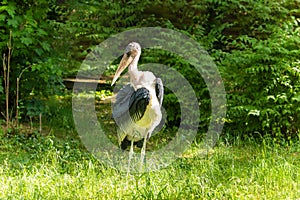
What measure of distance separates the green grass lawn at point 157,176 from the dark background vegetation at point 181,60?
75cm

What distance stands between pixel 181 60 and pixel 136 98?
2502mm

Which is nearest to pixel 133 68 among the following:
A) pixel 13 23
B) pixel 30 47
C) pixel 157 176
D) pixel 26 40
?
pixel 157 176

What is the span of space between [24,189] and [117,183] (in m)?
0.84

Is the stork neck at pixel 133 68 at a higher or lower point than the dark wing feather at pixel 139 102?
higher

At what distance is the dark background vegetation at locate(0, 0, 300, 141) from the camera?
6.22 metres

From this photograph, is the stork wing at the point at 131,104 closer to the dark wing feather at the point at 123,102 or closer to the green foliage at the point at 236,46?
the dark wing feather at the point at 123,102

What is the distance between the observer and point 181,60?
6715 millimetres

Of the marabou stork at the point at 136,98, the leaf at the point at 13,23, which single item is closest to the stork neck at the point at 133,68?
the marabou stork at the point at 136,98

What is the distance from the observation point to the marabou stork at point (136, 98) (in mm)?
4383

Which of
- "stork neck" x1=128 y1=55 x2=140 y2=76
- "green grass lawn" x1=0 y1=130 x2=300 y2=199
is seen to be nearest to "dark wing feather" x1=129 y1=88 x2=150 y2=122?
"stork neck" x1=128 y1=55 x2=140 y2=76

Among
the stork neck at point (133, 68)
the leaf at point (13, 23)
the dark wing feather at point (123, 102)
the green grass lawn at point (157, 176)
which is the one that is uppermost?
the stork neck at point (133, 68)

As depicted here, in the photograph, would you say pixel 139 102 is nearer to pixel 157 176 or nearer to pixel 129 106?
pixel 129 106

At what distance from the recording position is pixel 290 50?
20.9 ft

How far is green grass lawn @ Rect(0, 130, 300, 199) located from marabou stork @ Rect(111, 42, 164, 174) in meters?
0.52
